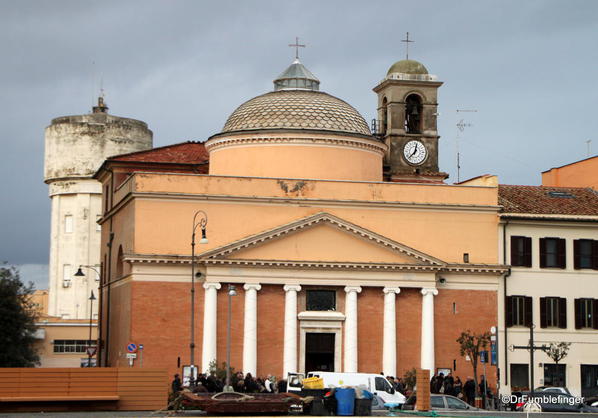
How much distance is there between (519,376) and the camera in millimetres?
64500

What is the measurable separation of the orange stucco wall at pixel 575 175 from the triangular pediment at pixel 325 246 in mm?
15658

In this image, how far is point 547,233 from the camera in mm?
66188

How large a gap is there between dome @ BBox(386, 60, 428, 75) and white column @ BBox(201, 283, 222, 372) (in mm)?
26044

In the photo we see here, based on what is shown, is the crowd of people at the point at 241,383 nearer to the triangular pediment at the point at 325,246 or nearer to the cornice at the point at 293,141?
the triangular pediment at the point at 325,246

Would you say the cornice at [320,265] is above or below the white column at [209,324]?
above

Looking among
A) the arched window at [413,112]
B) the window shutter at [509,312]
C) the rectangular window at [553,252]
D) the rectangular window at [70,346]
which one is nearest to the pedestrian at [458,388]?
the window shutter at [509,312]

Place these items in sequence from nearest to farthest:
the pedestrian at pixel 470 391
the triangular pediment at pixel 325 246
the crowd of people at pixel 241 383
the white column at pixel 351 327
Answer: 1. the crowd of people at pixel 241 383
2. the pedestrian at pixel 470 391
3. the triangular pediment at pixel 325 246
4. the white column at pixel 351 327

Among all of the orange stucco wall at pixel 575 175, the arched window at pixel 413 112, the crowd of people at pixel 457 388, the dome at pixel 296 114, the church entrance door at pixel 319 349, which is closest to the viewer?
the crowd of people at pixel 457 388

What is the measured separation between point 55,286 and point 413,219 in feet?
136

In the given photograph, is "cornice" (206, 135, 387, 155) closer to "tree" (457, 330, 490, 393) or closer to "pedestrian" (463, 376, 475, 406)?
"tree" (457, 330, 490, 393)

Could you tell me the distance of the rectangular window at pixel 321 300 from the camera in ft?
206

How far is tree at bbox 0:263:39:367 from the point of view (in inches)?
2726

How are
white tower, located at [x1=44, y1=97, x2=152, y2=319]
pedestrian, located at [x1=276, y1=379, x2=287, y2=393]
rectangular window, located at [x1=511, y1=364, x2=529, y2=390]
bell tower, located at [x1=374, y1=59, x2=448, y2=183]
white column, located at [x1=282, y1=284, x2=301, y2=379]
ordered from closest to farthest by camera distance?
pedestrian, located at [x1=276, y1=379, x2=287, y2=393], white column, located at [x1=282, y1=284, x2=301, y2=379], rectangular window, located at [x1=511, y1=364, x2=529, y2=390], bell tower, located at [x1=374, y1=59, x2=448, y2=183], white tower, located at [x1=44, y1=97, x2=152, y2=319]

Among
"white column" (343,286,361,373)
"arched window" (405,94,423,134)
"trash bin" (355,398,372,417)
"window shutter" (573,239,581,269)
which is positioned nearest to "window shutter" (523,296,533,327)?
"window shutter" (573,239,581,269)
